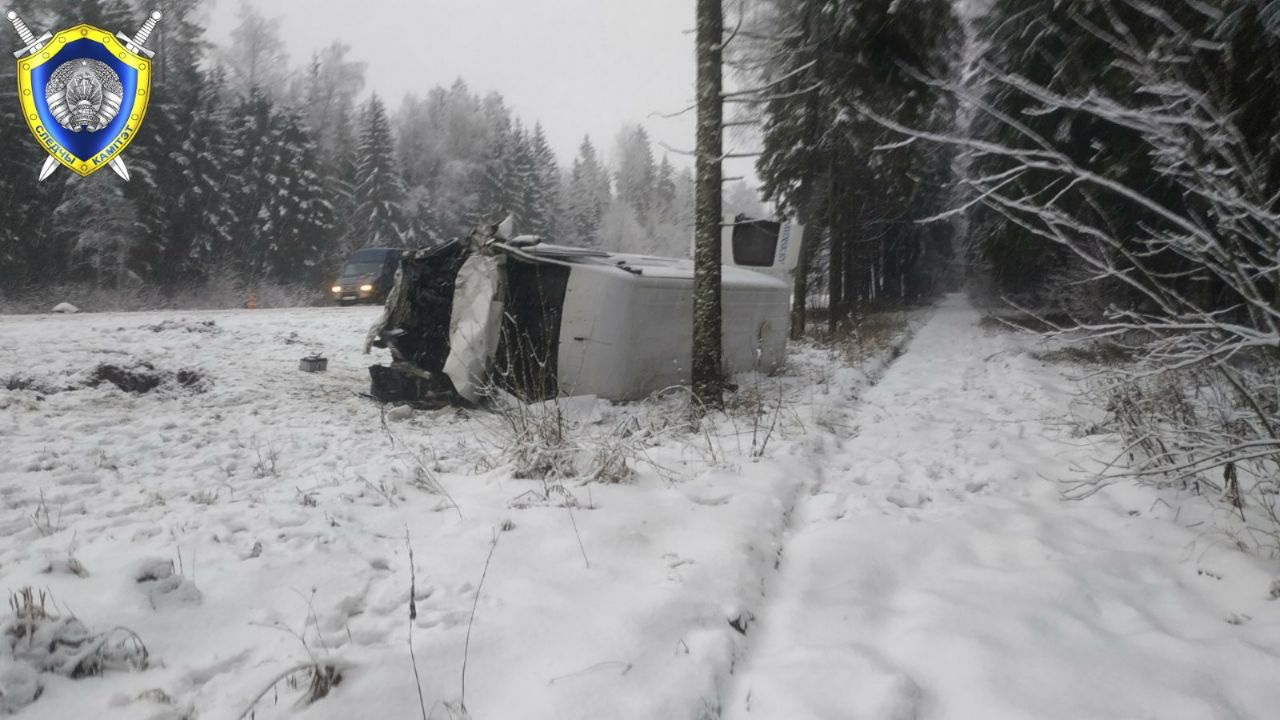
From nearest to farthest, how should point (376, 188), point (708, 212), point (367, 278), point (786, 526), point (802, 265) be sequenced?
point (786, 526), point (708, 212), point (802, 265), point (367, 278), point (376, 188)

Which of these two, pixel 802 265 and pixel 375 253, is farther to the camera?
pixel 375 253

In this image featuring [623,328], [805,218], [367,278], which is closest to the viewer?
[623,328]

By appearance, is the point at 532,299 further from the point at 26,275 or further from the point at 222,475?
the point at 26,275

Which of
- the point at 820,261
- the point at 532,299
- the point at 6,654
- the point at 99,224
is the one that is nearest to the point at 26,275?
the point at 99,224

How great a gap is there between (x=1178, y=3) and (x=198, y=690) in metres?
8.18

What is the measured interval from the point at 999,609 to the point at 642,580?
159 centimetres

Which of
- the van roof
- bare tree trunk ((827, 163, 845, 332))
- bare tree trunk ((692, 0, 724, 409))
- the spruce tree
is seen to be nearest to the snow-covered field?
bare tree trunk ((692, 0, 724, 409))

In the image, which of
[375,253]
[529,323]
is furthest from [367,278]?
[529,323]

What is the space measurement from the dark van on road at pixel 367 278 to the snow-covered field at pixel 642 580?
12117 millimetres

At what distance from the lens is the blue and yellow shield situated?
11570mm

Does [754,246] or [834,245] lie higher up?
[834,245]

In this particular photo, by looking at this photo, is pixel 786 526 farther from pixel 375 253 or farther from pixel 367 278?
pixel 375 253

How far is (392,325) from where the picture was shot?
7941 mm

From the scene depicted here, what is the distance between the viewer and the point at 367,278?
17625 millimetres
